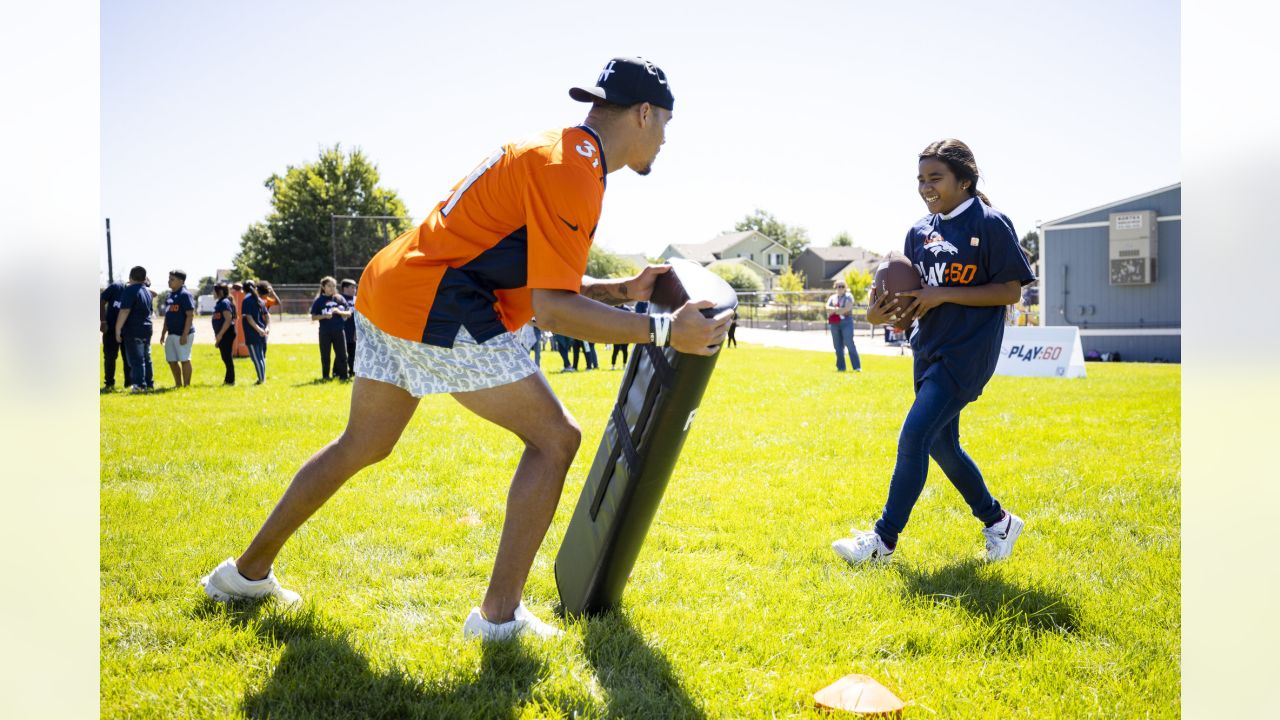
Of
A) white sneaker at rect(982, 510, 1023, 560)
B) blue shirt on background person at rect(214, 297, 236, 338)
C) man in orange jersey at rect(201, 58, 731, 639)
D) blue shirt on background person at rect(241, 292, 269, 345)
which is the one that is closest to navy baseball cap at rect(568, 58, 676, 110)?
man in orange jersey at rect(201, 58, 731, 639)

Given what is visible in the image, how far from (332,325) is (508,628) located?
12.7m

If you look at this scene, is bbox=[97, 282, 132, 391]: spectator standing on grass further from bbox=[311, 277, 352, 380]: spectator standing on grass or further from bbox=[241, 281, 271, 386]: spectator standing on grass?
bbox=[311, 277, 352, 380]: spectator standing on grass

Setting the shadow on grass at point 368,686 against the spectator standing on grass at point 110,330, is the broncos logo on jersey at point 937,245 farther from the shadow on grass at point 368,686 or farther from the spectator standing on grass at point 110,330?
the spectator standing on grass at point 110,330

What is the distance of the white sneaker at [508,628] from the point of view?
287cm

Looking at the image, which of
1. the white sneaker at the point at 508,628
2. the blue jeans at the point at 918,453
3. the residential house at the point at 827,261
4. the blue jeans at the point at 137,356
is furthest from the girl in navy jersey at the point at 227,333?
the residential house at the point at 827,261

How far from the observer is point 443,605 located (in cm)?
336

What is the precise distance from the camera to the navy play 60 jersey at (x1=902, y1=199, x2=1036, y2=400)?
12.4 ft

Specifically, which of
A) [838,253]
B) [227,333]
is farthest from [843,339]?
[838,253]

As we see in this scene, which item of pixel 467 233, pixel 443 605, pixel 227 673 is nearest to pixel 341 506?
pixel 443 605

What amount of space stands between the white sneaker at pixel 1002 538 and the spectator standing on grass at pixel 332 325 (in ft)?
41.3

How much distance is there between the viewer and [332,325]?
1446cm

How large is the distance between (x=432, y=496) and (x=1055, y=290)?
1300 inches

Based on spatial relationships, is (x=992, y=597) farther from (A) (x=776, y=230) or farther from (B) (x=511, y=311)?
(A) (x=776, y=230)
